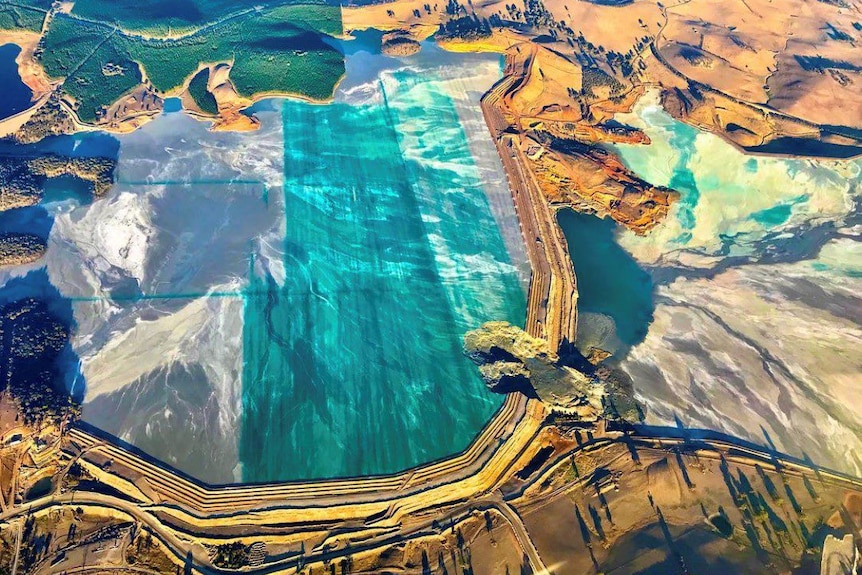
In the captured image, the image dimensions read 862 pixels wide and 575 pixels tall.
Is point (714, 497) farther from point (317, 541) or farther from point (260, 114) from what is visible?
point (260, 114)

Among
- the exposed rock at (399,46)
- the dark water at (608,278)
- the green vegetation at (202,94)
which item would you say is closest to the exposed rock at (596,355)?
the dark water at (608,278)

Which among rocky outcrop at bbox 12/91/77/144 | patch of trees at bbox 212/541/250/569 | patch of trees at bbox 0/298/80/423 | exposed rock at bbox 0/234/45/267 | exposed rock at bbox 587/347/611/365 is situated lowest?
patch of trees at bbox 212/541/250/569

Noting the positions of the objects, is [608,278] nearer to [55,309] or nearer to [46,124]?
[55,309]

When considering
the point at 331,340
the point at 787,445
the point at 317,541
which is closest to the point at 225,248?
the point at 331,340

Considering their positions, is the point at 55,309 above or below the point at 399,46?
below

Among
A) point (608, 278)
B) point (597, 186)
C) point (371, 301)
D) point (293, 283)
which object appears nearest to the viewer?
point (371, 301)

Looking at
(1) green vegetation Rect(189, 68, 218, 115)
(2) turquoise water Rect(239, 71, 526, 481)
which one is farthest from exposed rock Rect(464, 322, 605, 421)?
(1) green vegetation Rect(189, 68, 218, 115)

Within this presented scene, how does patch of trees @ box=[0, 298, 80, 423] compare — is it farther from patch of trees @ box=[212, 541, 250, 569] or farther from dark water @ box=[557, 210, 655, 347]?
dark water @ box=[557, 210, 655, 347]

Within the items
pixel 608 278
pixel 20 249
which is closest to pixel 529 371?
pixel 608 278
